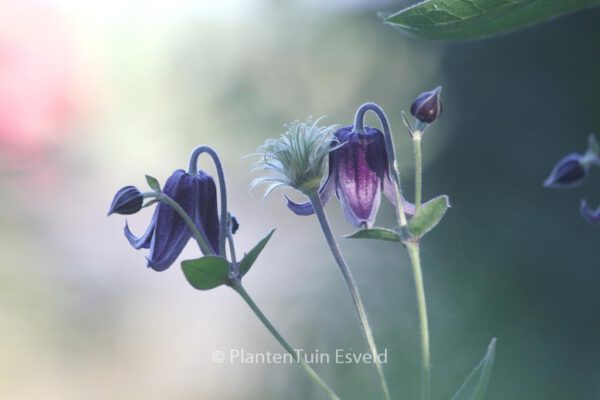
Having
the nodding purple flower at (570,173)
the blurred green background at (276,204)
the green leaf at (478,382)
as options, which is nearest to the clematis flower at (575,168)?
the nodding purple flower at (570,173)

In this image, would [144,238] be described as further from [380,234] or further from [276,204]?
[276,204]

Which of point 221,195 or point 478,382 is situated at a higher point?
point 221,195

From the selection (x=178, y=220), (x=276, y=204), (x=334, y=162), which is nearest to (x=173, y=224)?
(x=178, y=220)

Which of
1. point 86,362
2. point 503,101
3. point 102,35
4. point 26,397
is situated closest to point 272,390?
point 86,362

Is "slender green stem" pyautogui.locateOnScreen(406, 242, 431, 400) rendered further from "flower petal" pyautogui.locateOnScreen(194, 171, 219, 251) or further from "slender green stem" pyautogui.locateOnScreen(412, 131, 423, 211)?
"flower petal" pyautogui.locateOnScreen(194, 171, 219, 251)

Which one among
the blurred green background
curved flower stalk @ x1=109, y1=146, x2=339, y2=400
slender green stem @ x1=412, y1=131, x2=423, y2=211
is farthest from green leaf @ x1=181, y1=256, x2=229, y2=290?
the blurred green background

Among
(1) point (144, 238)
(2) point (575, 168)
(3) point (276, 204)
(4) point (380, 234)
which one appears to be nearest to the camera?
(2) point (575, 168)

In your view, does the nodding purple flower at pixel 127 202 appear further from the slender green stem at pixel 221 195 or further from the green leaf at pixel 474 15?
the green leaf at pixel 474 15
